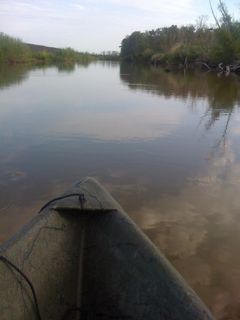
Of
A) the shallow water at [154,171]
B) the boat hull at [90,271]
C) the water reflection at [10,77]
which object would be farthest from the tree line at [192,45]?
the boat hull at [90,271]

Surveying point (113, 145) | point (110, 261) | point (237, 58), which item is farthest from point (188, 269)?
point (237, 58)

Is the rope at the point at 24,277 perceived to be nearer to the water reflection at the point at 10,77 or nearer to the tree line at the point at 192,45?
the water reflection at the point at 10,77

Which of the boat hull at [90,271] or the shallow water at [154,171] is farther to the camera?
the shallow water at [154,171]

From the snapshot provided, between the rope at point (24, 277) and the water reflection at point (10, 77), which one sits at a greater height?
the rope at point (24, 277)

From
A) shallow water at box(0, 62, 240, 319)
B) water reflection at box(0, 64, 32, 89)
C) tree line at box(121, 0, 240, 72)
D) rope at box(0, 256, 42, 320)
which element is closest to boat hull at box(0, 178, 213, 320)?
rope at box(0, 256, 42, 320)

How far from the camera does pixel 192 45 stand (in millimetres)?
49156

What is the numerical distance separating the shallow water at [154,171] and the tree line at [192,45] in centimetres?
2692

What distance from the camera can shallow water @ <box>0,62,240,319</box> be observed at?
3.69m

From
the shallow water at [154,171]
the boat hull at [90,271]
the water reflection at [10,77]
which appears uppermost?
the boat hull at [90,271]

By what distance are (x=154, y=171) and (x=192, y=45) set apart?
46.3 metres

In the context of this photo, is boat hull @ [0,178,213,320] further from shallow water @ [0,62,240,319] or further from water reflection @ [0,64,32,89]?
water reflection @ [0,64,32,89]

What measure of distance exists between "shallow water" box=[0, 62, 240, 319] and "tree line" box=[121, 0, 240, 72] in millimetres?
26922

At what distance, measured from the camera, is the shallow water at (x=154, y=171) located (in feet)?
12.1

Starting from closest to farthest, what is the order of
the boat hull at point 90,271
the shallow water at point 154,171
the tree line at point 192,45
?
the boat hull at point 90,271
the shallow water at point 154,171
the tree line at point 192,45
